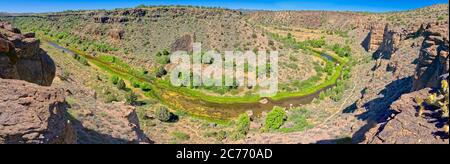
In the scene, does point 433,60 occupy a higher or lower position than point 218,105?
higher

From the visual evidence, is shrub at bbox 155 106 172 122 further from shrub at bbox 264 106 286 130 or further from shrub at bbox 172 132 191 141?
shrub at bbox 264 106 286 130

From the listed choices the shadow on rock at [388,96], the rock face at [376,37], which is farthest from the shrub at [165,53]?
the shadow on rock at [388,96]

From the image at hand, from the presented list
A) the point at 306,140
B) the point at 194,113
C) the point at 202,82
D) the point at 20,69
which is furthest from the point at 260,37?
the point at 20,69

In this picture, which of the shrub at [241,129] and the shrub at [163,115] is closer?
the shrub at [241,129]

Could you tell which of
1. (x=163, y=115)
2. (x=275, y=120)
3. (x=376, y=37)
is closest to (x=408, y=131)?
(x=275, y=120)

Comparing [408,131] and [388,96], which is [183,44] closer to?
[388,96]

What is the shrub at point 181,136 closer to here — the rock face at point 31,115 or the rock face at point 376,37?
the rock face at point 31,115

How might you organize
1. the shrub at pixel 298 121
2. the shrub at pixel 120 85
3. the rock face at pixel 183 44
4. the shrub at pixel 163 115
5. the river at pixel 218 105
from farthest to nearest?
the rock face at pixel 183 44 < the shrub at pixel 120 85 < the river at pixel 218 105 < the shrub at pixel 163 115 < the shrub at pixel 298 121
